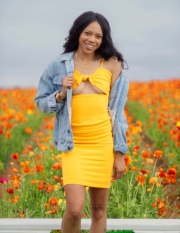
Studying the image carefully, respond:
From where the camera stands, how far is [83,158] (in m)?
2.40

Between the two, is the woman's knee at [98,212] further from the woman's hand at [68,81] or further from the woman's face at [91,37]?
the woman's face at [91,37]

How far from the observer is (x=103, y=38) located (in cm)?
251

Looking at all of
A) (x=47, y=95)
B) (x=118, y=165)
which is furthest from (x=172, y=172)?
(x=47, y=95)

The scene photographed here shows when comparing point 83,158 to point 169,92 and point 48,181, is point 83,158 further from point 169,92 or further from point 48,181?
point 169,92

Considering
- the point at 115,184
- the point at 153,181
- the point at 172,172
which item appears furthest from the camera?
the point at 115,184

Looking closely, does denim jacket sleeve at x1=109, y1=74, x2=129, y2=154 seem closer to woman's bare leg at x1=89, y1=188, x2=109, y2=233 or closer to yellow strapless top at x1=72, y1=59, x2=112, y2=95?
yellow strapless top at x1=72, y1=59, x2=112, y2=95

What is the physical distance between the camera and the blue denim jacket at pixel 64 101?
243 cm

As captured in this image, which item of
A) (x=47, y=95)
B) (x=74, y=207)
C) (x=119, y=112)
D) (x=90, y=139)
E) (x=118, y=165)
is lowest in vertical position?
(x=74, y=207)

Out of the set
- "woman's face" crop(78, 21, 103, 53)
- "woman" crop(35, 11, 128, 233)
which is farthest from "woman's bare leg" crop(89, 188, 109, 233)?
"woman's face" crop(78, 21, 103, 53)

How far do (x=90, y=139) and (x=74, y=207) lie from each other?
1.05 ft

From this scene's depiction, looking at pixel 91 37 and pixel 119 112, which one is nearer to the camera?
pixel 91 37

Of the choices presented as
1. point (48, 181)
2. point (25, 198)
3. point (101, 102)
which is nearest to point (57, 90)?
point (101, 102)

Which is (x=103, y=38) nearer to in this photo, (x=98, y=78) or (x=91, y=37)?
(x=91, y=37)

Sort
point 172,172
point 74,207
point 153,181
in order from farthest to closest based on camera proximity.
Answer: point 153,181 → point 172,172 → point 74,207
